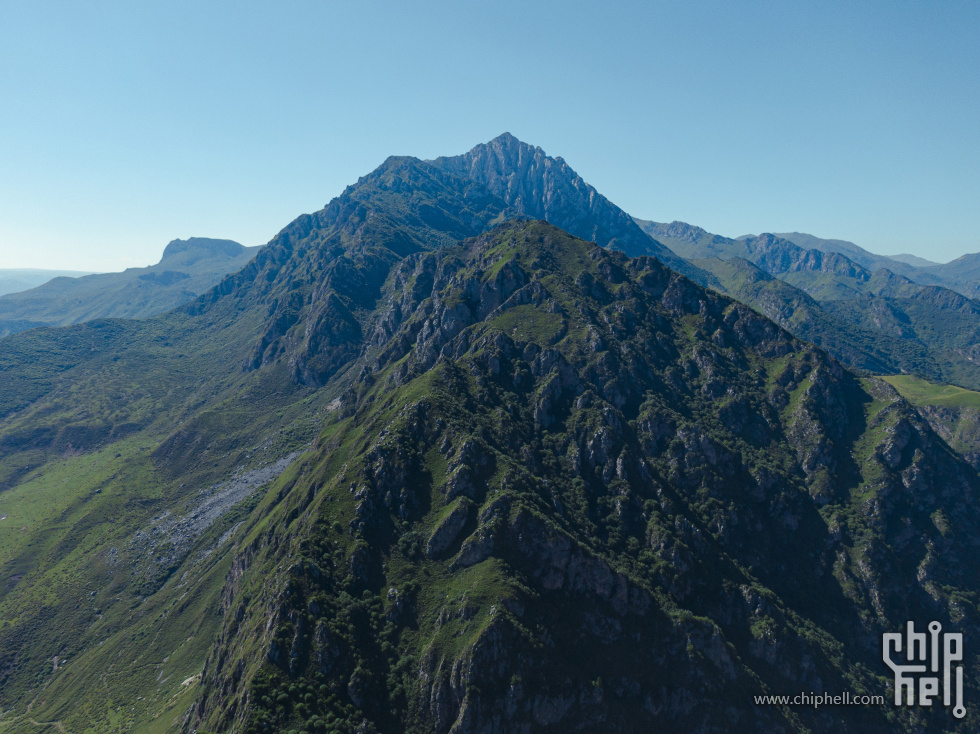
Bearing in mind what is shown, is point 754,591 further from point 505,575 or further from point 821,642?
point 505,575

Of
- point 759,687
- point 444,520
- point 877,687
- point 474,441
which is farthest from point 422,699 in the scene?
point 877,687

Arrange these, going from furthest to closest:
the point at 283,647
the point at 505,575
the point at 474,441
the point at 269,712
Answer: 1. the point at 474,441
2. the point at 505,575
3. the point at 283,647
4. the point at 269,712

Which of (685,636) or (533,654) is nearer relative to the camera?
(533,654)

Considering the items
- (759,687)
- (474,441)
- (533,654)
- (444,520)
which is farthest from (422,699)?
(759,687)

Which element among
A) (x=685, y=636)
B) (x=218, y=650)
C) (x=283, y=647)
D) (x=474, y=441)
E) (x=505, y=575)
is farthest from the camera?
(x=474, y=441)

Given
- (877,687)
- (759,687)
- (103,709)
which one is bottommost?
(103,709)

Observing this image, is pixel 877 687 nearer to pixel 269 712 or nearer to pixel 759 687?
pixel 759 687

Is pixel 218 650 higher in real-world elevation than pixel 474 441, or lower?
lower
